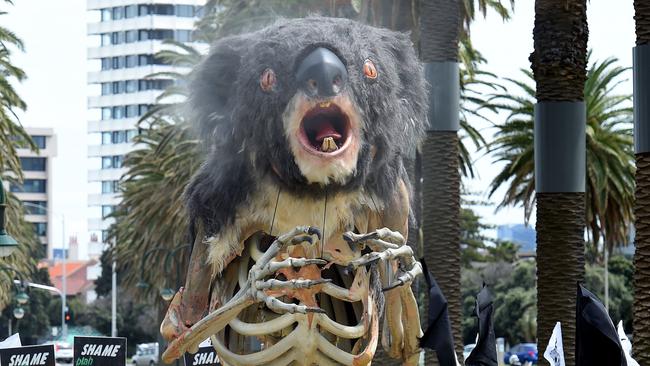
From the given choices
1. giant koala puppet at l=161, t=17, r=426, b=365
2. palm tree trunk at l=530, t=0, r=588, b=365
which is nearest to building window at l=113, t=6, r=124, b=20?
palm tree trunk at l=530, t=0, r=588, b=365

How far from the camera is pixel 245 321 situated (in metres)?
9.49

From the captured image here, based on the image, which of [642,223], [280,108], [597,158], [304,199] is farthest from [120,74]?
[280,108]

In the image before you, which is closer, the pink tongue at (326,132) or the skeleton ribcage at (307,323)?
the pink tongue at (326,132)

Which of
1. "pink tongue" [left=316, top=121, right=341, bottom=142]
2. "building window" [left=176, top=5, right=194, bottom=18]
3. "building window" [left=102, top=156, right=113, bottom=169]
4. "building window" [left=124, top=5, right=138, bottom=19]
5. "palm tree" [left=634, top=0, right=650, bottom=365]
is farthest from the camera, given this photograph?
"building window" [left=102, top=156, right=113, bottom=169]

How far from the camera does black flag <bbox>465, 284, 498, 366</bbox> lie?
10.1 meters

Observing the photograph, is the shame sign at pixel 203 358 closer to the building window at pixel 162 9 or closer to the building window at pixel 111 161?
the building window at pixel 111 161

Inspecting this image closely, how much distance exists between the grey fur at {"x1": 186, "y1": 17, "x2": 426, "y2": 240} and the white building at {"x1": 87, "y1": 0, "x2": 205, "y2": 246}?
123867mm

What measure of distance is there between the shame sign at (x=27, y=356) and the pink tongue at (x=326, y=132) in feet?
31.0

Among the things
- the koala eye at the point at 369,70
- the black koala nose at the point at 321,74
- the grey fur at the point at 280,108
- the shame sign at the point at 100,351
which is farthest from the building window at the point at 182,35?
the black koala nose at the point at 321,74

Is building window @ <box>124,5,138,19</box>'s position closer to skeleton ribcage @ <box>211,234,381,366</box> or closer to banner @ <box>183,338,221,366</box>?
banner @ <box>183,338,221,366</box>

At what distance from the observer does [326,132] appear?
29.5 ft

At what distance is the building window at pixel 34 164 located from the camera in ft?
449

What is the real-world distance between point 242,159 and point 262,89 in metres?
0.51

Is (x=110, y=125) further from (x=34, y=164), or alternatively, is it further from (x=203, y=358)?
(x=203, y=358)
